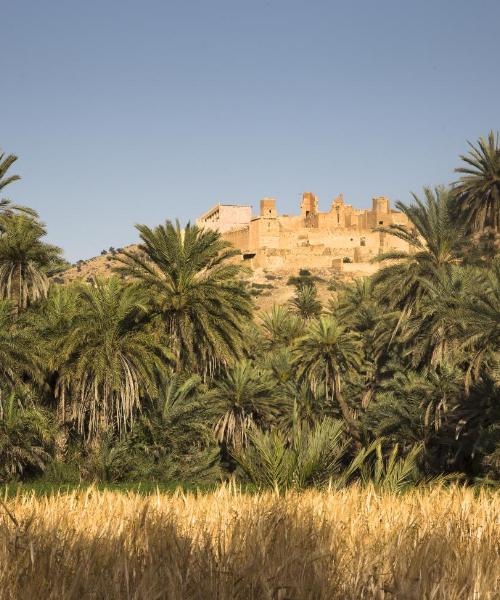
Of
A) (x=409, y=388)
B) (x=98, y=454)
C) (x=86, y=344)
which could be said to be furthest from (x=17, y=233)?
(x=409, y=388)

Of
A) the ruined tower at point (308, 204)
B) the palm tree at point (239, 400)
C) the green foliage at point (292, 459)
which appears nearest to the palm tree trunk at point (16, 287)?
the palm tree at point (239, 400)

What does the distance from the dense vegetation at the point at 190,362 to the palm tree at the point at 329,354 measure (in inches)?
2.6

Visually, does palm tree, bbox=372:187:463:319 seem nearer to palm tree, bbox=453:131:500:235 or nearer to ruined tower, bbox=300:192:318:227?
palm tree, bbox=453:131:500:235

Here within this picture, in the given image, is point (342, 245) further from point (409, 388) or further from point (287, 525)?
point (287, 525)

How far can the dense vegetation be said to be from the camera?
58.2 feet

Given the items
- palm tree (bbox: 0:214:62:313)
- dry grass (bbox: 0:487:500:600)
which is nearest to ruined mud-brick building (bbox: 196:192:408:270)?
palm tree (bbox: 0:214:62:313)

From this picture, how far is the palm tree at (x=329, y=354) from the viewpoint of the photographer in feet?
78.0

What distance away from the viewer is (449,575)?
15.5ft

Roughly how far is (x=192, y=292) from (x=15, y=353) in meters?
4.89

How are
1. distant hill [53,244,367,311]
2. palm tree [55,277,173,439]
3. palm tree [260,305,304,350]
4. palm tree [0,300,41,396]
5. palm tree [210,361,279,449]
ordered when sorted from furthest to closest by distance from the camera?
1. distant hill [53,244,367,311]
2. palm tree [260,305,304,350]
3. palm tree [210,361,279,449]
4. palm tree [55,277,173,439]
5. palm tree [0,300,41,396]

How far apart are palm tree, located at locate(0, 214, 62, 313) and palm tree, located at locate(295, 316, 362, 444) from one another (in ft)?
27.1

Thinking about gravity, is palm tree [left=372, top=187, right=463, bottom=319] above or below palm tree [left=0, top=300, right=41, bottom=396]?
above

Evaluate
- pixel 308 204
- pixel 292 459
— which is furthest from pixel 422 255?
pixel 308 204

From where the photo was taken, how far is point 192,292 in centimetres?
2012
